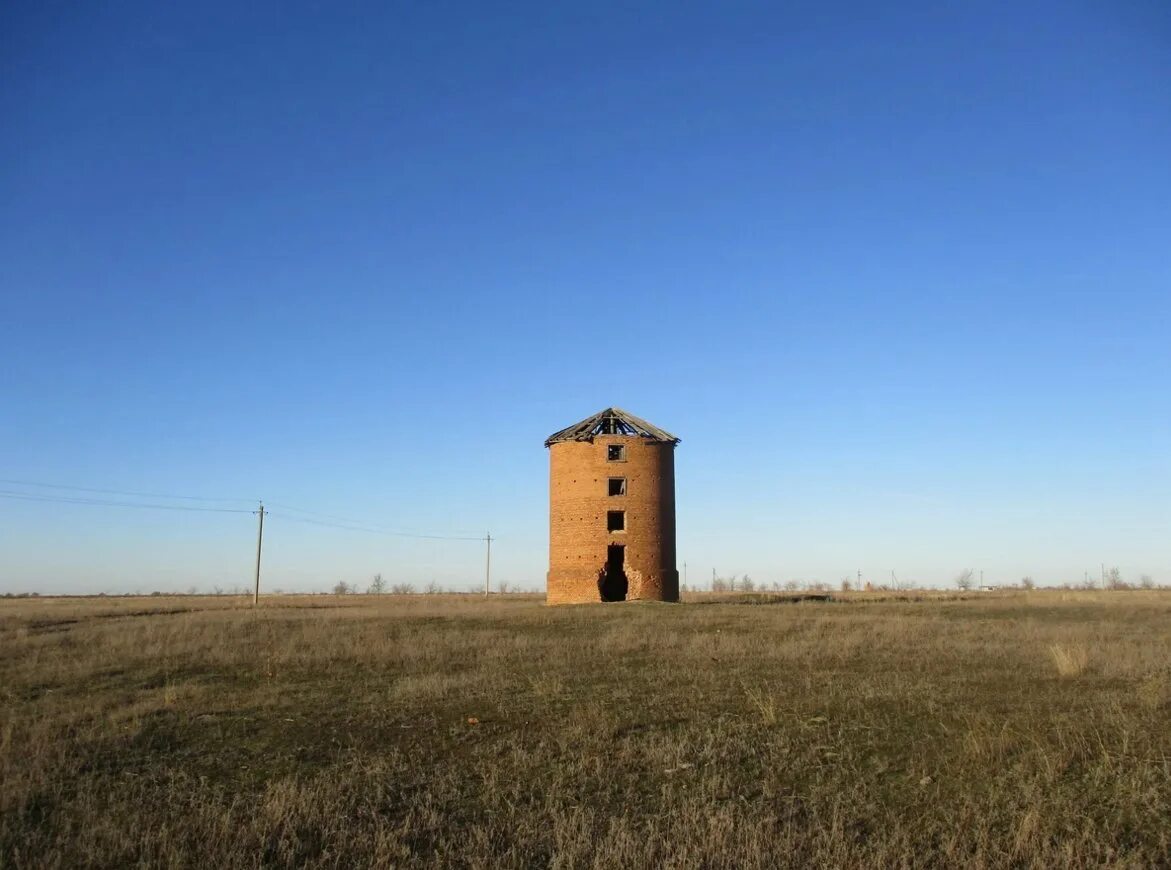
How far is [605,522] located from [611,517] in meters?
0.64

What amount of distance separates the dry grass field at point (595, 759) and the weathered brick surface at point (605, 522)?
1973cm

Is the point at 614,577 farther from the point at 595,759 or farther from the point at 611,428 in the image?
the point at 595,759

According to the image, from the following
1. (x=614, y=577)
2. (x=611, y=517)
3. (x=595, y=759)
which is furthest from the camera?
(x=614, y=577)

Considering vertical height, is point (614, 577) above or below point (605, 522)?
below

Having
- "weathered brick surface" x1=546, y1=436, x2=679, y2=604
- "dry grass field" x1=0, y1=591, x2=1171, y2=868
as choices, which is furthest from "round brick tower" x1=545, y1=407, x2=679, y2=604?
"dry grass field" x1=0, y1=591, x2=1171, y2=868

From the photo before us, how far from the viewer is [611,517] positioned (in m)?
37.0

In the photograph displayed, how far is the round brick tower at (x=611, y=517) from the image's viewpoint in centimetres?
3628

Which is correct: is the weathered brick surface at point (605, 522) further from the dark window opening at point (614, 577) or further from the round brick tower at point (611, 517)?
the dark window opening at point (614, 577)

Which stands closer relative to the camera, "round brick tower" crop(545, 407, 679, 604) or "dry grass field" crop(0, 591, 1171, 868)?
"dry grass field" crop(0, 591, 1171, 868)

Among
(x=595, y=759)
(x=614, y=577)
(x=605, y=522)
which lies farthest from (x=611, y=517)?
(x=595, y=759)

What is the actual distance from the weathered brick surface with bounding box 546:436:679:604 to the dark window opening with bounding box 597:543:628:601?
0.73 meters

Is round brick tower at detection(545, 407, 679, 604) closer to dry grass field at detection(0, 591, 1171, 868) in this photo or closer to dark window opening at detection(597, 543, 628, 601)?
dark window opening at detection(597, 543, 628, 601)

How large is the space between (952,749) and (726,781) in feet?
8.38

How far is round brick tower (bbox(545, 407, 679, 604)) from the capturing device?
36281 millimetres
